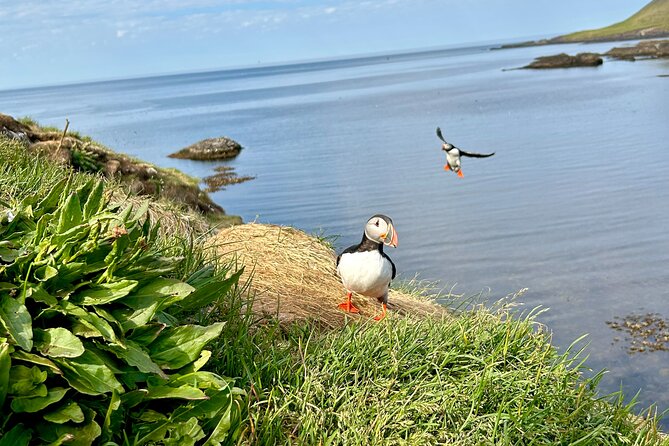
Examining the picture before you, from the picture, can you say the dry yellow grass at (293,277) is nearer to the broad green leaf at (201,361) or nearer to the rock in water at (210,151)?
the broad green leaf at (201,361)

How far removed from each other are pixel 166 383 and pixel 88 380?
1.56ft

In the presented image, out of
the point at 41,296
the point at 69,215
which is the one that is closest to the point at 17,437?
the point at 41,296

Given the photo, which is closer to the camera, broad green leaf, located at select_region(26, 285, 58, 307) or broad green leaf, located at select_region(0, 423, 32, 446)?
broad green leaf, located at select_region(0, 423, 32, 446)

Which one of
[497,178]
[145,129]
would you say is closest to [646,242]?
[497,178]

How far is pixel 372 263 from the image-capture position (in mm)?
6895

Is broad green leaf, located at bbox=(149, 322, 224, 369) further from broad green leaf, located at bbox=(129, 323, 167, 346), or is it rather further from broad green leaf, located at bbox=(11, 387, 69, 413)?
broad green leaf, located at bbox=(11, 387, 69, 413)

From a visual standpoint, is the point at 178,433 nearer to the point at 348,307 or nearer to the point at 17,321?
the point at 17,321

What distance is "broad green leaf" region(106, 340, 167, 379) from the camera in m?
4.09

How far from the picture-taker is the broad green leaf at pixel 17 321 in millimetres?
3943

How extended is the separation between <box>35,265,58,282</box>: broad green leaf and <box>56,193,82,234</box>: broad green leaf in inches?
13.1

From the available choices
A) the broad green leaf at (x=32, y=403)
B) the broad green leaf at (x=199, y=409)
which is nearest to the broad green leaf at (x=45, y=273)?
the broad green leaf at (x=32, y=403)

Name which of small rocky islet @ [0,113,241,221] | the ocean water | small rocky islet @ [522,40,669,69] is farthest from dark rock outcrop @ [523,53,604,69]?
small rocky islet @ [0,113,241,221]

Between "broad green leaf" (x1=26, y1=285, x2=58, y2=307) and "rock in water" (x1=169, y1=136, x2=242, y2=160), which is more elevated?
"broad green leaf" (x1=26, y1=285, x2=58, y2=307)

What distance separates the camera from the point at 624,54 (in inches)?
4665
